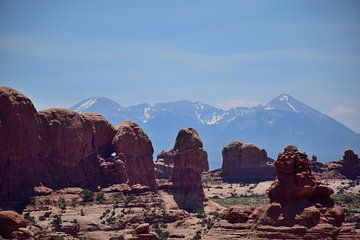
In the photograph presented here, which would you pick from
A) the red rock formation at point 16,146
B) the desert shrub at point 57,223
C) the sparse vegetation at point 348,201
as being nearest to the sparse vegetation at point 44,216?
the desert shrub at point 57,223

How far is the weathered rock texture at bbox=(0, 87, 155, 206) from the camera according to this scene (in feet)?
324

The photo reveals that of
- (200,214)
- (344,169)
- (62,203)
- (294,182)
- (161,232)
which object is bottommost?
(161,232)

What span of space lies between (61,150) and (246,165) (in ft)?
214

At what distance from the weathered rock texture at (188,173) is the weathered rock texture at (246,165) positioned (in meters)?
42.5

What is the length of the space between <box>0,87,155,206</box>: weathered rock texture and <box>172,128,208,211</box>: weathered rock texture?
3915 millimetres

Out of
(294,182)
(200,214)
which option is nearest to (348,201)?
(200,214)

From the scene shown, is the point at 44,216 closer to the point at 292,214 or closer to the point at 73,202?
the point at 73,202

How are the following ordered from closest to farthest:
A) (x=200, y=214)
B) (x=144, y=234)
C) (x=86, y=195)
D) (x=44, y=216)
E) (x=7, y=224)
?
(x=7, y=224)
(x=144, y=234)
(x=44, y=216)
(x=86, y=195)
(x=200, y=214)

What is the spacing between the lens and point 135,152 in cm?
11944

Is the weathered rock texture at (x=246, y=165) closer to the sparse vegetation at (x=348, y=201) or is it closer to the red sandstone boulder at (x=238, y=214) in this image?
the sparse vegetation at (x=348, y=201)

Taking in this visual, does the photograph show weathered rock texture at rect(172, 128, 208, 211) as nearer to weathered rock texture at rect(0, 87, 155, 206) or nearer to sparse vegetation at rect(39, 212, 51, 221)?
weathered rock texture at rect(0, 87, 155, 206)

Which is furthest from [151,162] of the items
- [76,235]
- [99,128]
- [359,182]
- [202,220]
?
[359,182]

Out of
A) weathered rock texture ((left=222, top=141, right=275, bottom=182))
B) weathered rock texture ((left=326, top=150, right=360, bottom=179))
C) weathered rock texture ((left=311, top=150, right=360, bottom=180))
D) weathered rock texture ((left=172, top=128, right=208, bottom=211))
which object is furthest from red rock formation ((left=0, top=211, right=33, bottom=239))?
weathered rock texture ((left=326, top=150, right=360, bottom=179))

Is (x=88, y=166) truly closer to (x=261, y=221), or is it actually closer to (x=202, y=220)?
(x=202, y=220)
